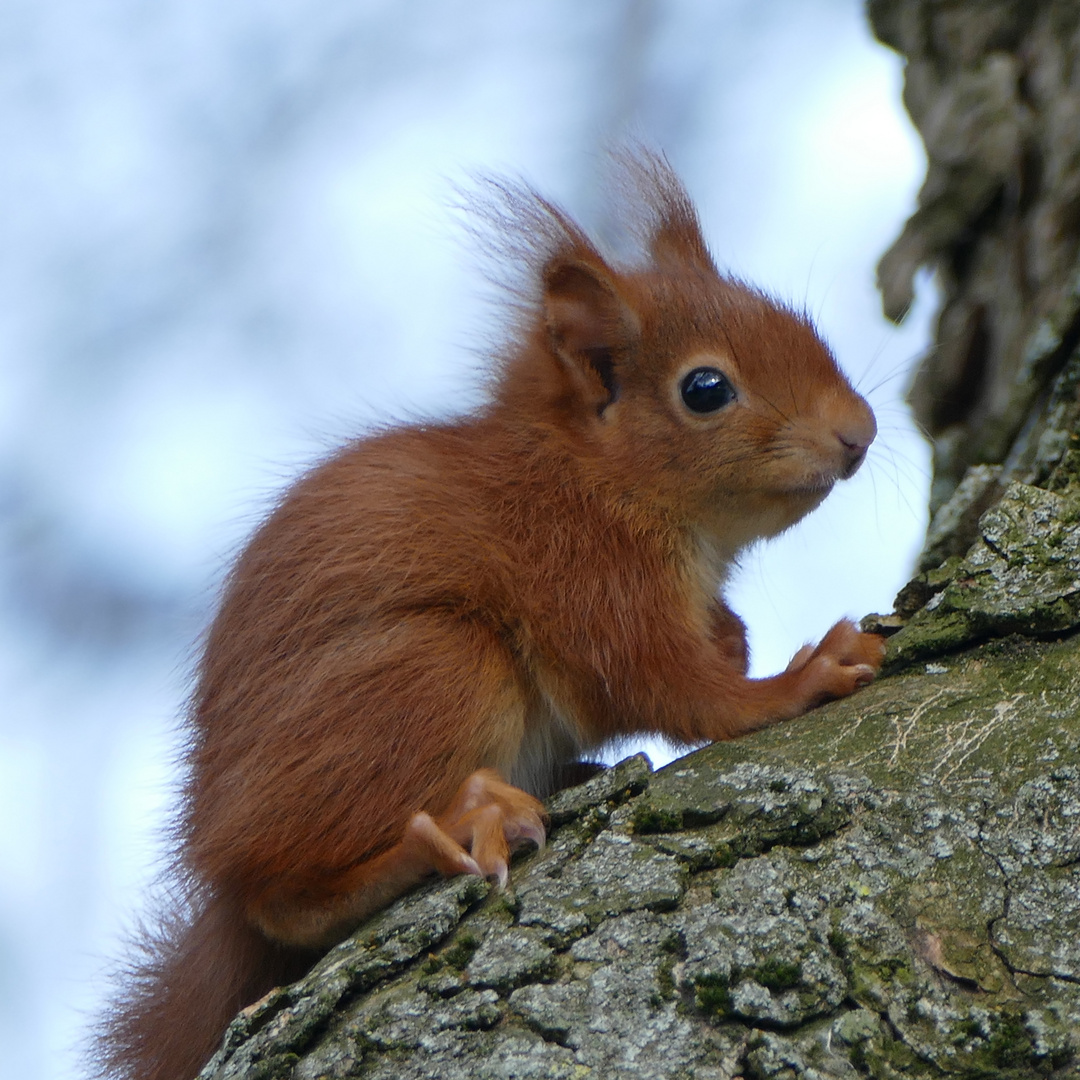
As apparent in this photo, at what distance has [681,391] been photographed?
2.95 metres

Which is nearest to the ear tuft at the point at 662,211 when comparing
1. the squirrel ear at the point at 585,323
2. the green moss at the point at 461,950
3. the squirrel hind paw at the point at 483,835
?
the squirrel ear at the point at 585,323

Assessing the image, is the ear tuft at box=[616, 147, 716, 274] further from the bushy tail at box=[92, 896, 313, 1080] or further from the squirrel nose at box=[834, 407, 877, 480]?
the bushy tail at box=[92, 896, 313, 1080]

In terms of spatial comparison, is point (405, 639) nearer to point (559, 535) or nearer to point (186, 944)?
point (559, 535)

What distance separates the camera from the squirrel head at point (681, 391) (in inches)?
114

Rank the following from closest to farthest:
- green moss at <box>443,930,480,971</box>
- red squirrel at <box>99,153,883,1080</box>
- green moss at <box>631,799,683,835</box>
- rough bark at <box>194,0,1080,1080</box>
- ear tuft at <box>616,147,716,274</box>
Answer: rough bark at <box>194,0,1080,1080</box> < green moss at <box>443,930,480,971</box> < green moss at <box>631,799,683,835</box> < red squirrel at <box>99,153,883,1080</box> < ear tuft at <box>616,147,716,274</box>

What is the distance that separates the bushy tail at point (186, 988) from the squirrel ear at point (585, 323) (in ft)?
4.61

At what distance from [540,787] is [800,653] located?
0.63 m

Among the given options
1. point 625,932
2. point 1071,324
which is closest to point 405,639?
point 625,932

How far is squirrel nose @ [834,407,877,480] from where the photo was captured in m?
2.88

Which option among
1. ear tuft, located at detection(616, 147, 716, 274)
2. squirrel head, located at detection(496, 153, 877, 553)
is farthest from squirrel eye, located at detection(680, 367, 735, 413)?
ear tuft, located at detection(616, 147, 716, 274)

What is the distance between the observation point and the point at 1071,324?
276cm

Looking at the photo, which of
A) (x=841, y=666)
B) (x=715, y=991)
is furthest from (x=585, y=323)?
(x=715, y=991)

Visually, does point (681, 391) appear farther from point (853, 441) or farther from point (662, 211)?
point (662, 211)

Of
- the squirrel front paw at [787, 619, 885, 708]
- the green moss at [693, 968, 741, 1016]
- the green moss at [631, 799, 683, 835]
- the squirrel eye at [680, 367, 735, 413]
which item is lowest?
the green moss at [693, 968, 741, 1016]
